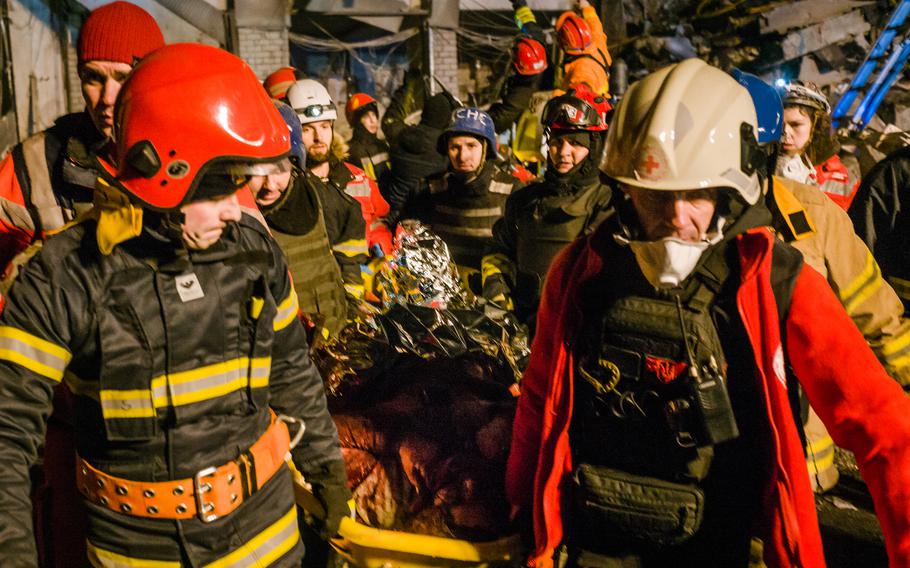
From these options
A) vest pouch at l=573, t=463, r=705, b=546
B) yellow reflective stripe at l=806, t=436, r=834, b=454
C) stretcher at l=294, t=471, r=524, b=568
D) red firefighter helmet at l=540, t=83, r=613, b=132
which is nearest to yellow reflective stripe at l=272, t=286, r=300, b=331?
stretcher at l=294, t=471, r=524, b=568

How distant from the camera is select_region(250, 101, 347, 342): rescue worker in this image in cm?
506

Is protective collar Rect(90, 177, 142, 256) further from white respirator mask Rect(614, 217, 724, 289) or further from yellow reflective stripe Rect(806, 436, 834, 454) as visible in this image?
yellow reflective stripe Rect(806, 436, 834, 454)

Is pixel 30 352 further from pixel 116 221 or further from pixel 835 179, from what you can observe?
pixel 835 179

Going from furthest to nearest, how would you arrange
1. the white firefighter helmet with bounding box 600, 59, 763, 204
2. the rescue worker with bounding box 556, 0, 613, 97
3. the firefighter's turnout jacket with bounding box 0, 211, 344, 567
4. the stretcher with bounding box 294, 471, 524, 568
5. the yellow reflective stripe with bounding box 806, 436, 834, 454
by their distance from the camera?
1. the rescue worker with bounding box 556, 0, 613, 97
2. the yellow reflective stripe with bounding box 806, 436, 834, 454
3. the stretcher with bounding box 294, 471, 524, 568
4. the white firefighter helmet with bounding box 600, 59, 763, 204
5. the firefighter's turnout jacket with bounding box 0, 211, 344, 567

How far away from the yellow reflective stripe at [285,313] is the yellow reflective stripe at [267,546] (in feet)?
2.17

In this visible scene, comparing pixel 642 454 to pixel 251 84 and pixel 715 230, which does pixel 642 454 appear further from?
pixel 251 84

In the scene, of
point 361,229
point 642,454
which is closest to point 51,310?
point 642,454

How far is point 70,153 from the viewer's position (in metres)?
3.70

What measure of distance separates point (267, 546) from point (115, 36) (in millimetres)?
2467

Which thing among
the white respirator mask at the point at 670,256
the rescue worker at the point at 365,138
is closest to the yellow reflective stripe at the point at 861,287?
the white respirator mask at the point at 670,256

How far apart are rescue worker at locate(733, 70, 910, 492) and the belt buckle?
2263mm

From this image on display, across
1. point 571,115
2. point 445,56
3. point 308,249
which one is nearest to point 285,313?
point 308,249

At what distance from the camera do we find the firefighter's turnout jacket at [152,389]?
2295 mm

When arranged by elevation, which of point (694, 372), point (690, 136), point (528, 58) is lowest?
point (528, 58)
